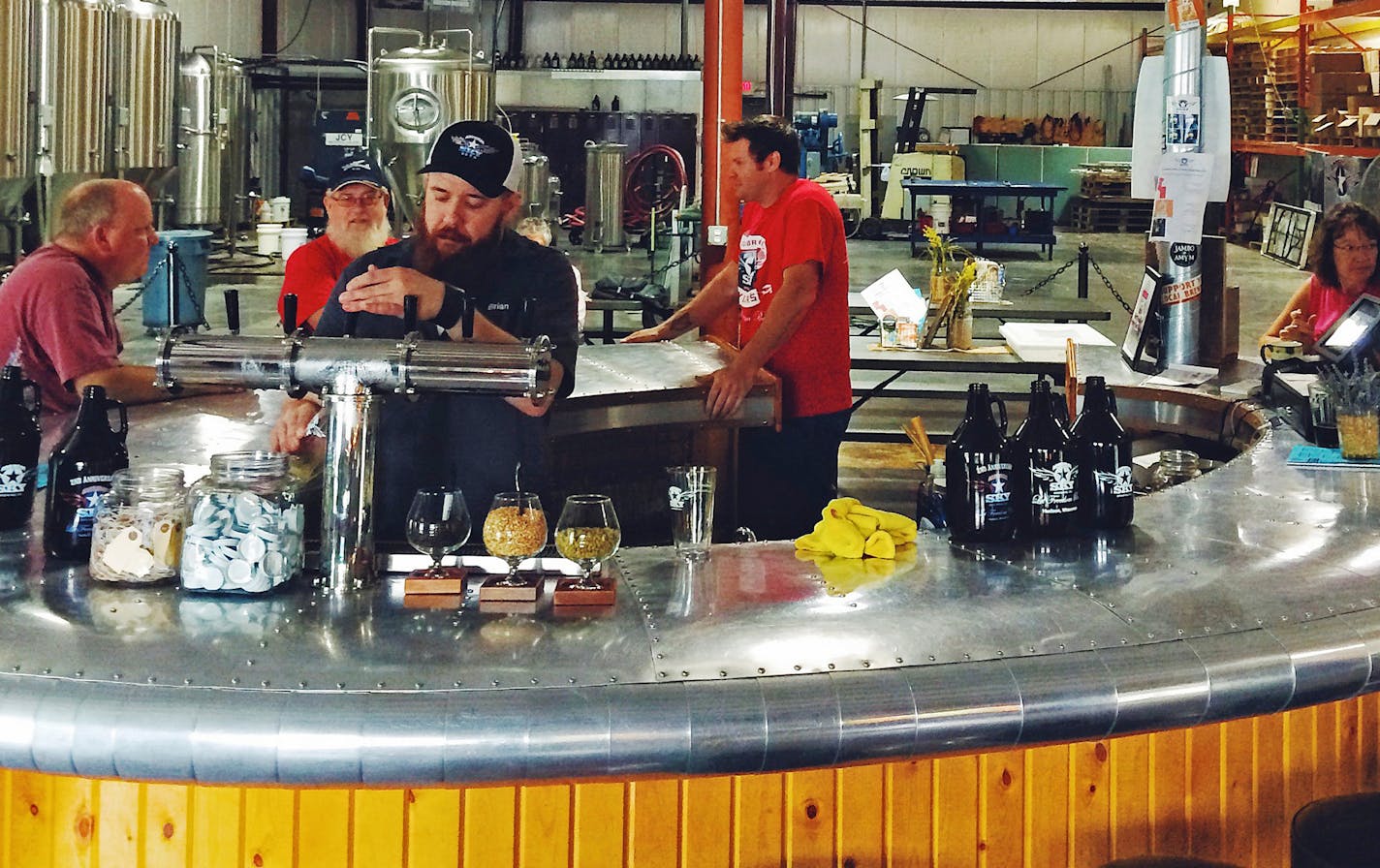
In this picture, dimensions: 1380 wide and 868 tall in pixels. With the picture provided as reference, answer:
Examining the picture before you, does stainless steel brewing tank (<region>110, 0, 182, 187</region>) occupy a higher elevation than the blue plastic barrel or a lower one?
higher

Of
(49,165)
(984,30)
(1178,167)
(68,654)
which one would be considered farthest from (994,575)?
(984,30)

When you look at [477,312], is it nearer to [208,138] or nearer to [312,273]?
[312,273]

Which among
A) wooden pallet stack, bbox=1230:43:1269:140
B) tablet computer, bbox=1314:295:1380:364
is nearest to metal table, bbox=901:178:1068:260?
wooden pallet stack, bbox=1230:43:1269:140

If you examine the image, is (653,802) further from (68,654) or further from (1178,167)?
(1178,167)

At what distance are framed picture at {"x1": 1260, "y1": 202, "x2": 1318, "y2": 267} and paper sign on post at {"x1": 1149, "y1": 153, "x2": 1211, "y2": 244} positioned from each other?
1234 cm

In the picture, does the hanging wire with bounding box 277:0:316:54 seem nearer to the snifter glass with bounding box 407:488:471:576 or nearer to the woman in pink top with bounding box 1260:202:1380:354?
the woman in pink top with bounding box 1260:202:1380:354

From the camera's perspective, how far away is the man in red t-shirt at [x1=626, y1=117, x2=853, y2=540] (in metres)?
4.31

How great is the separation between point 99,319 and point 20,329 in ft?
0.59

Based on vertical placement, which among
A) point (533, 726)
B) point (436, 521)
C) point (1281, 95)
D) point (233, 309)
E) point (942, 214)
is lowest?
point (533, 726)

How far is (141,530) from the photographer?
227cm

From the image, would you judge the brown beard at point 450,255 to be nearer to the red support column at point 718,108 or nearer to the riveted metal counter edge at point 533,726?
the riveted metal counter edge at point 533,726

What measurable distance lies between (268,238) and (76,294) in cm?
1272

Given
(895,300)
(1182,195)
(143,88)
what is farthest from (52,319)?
(143,88)

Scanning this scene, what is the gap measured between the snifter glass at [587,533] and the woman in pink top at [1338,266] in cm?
333
